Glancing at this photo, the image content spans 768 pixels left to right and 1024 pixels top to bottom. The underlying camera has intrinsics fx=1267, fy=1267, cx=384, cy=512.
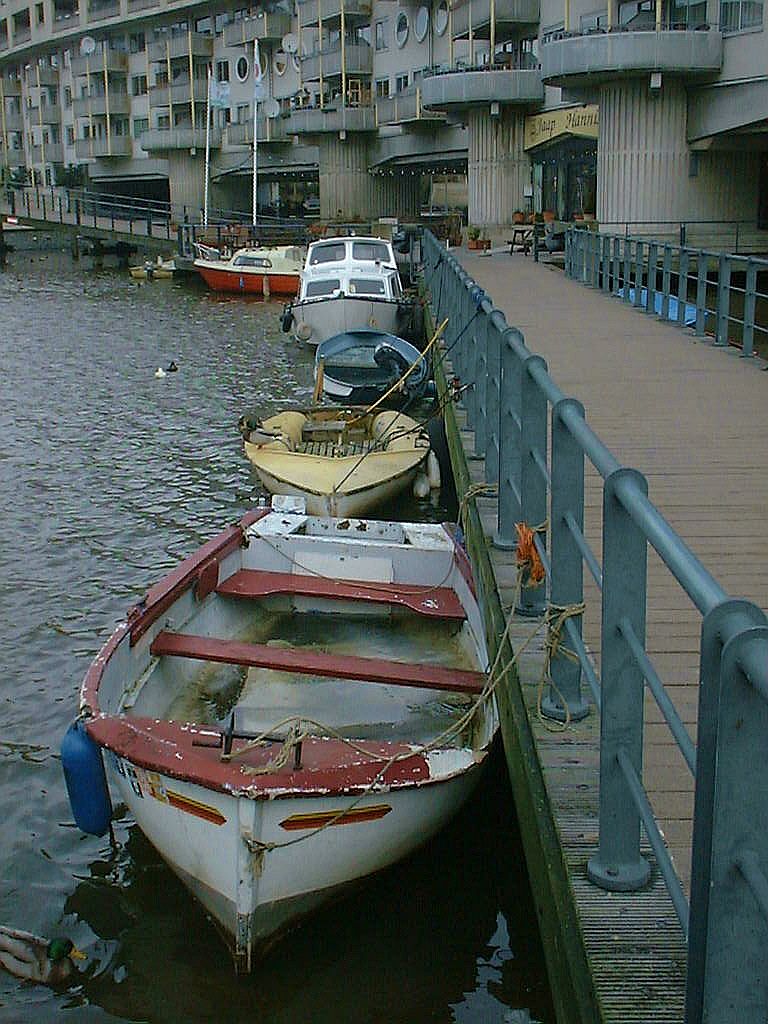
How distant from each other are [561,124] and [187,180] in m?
28.5

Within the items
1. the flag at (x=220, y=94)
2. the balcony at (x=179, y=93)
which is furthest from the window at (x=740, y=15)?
the balcony at (x=179, y=93)

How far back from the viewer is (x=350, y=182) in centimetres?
5341

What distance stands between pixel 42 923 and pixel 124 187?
75208 mm

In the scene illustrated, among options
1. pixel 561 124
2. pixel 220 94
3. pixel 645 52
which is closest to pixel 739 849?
pixel 645 52

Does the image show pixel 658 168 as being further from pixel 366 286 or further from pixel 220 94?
pixel 220 94

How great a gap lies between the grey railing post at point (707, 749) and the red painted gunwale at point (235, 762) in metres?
2.73

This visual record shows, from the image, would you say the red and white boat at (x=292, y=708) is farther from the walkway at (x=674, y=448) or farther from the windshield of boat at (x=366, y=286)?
the windshield of boat at (x=366, y=286)

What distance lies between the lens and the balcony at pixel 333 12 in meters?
53.7

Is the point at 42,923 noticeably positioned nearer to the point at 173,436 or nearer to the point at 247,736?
the point at 247,736

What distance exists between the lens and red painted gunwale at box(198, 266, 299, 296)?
36.9 metres

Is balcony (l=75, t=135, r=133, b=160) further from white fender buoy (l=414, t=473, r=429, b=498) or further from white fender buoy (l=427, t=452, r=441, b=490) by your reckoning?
white fender buoy (l=414, t=473, r=429, b=498)

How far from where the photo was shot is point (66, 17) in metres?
76.0

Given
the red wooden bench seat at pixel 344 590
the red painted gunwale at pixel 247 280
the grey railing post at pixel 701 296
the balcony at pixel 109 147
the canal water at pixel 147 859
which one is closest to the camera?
the canal water at pixel 147 859

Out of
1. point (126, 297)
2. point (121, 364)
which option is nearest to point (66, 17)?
point (126, 297)
